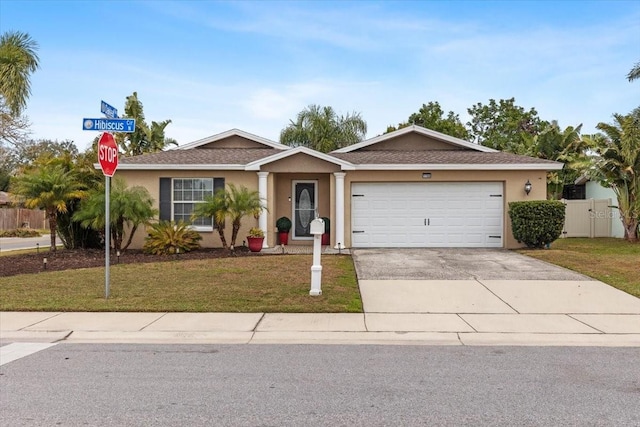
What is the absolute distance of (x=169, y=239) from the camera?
1463 centimetres

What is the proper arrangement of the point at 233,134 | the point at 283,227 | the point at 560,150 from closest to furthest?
the point at 283,227
the point at 233,134
the point at 560,150

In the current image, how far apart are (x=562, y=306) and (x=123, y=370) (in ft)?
22.7

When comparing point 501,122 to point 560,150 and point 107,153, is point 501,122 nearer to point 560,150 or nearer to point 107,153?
point 560,150

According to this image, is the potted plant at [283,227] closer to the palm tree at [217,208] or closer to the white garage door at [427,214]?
the white garage door at [427,214]

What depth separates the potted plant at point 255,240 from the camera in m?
15.0

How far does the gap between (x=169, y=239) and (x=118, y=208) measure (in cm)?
171

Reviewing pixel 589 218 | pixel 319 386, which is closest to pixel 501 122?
pixel 589 218

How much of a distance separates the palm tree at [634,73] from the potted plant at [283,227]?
15.5m

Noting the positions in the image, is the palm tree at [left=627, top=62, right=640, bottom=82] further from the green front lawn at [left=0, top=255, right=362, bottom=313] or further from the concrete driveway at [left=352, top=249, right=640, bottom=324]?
the green front lawn at [left=0, top=255, right=362, bottom=313]

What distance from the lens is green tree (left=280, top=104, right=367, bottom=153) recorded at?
110ft

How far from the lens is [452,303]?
847 centimetres

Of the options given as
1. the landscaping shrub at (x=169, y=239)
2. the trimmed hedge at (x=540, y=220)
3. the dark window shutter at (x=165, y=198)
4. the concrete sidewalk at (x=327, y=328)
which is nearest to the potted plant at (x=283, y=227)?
the landscaping shrub at (x=169, y=239)

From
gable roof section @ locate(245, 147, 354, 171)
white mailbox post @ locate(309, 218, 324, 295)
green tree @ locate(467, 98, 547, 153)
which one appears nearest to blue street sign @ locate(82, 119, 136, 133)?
white mailbox post @ locate(309, 218, 324, 295)

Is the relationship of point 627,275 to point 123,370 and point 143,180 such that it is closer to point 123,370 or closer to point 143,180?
point 123,370
